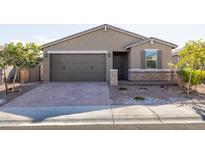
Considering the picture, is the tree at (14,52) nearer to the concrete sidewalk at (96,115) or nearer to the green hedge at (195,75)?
the concrete sidewalk at (96,115)

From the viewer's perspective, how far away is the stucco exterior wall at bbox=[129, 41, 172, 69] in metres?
17.4

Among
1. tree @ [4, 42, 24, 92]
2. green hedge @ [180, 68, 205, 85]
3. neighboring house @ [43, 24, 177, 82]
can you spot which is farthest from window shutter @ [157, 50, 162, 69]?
tree @ [4, 42, 24, 92]

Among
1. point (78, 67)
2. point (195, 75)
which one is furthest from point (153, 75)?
point (78, 67)

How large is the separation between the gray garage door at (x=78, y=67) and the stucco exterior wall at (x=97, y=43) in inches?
20.4

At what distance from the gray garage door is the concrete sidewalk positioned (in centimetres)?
971

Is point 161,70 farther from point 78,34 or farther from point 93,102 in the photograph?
point 93,102

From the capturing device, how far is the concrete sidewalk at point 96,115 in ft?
23.5

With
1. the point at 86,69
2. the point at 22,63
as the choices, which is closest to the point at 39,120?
the point at 22,63

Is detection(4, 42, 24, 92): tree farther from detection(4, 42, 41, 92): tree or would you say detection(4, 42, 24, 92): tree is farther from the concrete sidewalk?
the concrete sidewalk

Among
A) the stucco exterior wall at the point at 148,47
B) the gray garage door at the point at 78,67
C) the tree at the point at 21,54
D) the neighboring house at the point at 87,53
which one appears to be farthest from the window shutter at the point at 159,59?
the tree at the point at 21,54

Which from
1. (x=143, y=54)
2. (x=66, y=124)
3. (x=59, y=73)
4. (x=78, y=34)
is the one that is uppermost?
(x=78, y=34)

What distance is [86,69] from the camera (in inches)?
735

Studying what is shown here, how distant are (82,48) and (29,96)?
26.2 ft

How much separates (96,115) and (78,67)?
447 inches
